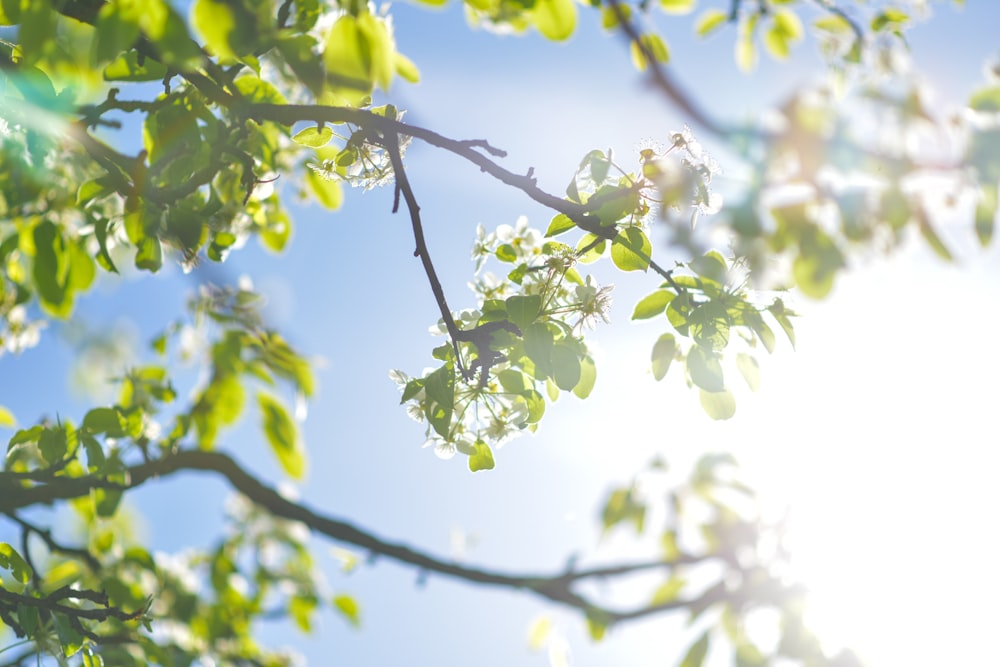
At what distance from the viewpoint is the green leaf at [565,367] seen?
1.32 m

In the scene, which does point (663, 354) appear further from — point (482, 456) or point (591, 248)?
point (482, 456)

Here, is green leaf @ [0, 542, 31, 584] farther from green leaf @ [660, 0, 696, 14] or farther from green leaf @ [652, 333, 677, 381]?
green leaf @ [660, 0, 696, 14]

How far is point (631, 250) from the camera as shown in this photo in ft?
4.53

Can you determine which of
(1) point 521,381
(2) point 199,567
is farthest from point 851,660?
(2) point 199,567

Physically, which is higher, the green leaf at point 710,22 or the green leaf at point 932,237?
the green leaf at point 710,22

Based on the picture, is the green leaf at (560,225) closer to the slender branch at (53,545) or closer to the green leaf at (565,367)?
the green leaf at (565,367)

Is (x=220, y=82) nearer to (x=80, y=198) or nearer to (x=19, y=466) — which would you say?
(x=80, y=198)

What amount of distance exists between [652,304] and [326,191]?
1.25 meters

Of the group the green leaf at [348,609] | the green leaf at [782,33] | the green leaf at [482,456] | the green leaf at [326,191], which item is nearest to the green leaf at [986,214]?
the green leaf at [482,456]

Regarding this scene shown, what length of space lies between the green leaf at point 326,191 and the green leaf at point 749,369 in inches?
52.2

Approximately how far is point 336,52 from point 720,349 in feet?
2.77

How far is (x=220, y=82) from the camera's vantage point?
4.83ft

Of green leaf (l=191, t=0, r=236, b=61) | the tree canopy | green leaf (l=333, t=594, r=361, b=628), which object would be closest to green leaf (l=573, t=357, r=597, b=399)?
the tree canopy

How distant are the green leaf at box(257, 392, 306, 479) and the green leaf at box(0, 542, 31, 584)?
82 centimetres
